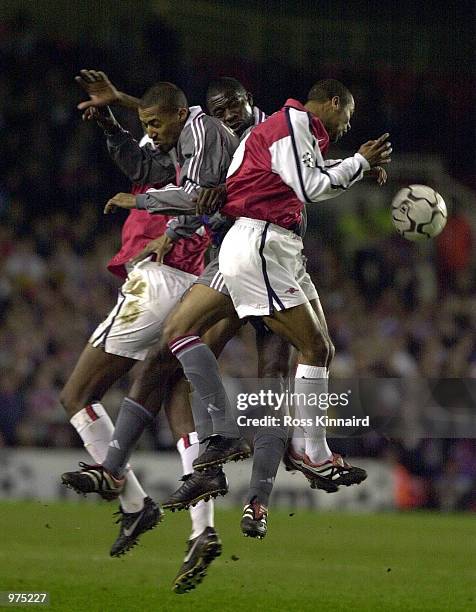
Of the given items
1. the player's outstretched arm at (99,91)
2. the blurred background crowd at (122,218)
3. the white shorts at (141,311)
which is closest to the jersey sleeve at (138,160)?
the player's outstretched arm at (99,91)

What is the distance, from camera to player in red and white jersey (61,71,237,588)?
701 cm

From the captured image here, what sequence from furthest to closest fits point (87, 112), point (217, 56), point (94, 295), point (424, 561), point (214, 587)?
point (217, 56) → point (94, 295) → point (424, 561) → point (214, 587) → point (87, 112)

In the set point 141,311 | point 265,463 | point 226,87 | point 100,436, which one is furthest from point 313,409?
point 226,87

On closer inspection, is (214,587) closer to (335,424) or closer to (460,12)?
(335,424)

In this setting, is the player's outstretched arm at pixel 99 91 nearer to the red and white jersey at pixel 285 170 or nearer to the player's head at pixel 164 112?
the player's head at pixel 164 112

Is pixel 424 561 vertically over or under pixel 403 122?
under

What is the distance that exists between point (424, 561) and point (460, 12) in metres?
11.5

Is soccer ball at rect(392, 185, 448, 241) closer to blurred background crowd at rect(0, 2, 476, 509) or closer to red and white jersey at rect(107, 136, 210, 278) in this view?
red and white jersey at rect(107, 136, 210, 278)

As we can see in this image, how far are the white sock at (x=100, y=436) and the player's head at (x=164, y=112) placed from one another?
1718 mm

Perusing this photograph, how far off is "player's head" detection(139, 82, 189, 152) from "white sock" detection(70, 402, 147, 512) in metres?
1.72

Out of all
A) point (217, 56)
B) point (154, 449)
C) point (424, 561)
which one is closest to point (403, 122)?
point (217, 56)

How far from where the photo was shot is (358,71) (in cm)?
1914

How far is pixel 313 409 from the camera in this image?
6789 mm

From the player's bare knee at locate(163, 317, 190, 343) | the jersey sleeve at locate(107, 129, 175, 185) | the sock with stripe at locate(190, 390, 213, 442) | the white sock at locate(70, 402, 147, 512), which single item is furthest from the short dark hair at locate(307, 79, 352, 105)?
the white sock at locate(70, 402, 147, 512)
